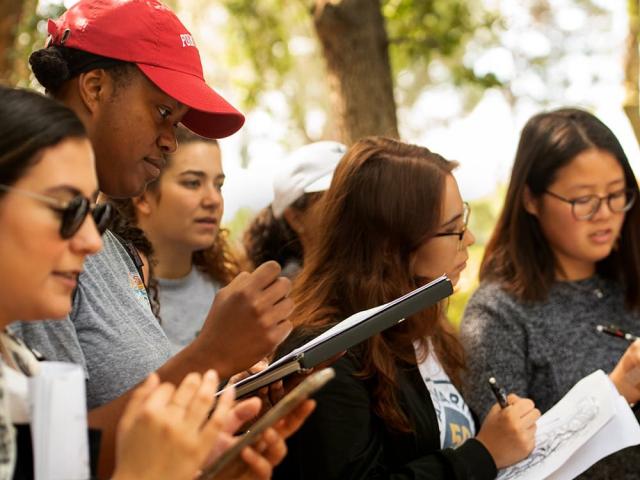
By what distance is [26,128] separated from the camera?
160 centimetres

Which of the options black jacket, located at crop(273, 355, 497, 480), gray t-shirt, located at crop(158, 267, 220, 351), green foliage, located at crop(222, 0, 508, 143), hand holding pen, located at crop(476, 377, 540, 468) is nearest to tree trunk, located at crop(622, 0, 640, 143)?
green foliage, located at crop(222, 0, 508, 143)

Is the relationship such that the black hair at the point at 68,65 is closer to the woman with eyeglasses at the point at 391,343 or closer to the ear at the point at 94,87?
the ear at the point at 94,87

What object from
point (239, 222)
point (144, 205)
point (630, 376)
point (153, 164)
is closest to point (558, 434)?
point (630, 376)

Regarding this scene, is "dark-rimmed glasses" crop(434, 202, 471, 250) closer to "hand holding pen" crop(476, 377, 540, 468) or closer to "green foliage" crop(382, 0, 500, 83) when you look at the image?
"hand holding pen" crop(476, 377, 540, 468)

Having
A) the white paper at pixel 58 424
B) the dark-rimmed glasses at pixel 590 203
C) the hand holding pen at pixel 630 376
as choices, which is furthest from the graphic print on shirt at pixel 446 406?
the white paper at pixel 58 424

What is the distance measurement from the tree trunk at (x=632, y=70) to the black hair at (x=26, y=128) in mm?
4417

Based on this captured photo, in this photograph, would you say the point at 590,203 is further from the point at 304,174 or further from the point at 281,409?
the point at 281,409

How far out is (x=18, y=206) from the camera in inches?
60.5

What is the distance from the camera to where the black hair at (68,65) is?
2.23 meters

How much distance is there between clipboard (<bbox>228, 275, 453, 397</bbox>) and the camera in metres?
1.88

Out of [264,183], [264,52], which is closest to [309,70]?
[264,52]

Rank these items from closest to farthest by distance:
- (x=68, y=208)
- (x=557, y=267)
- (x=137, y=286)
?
1. (x=68, y=208)
2. (x=137, y=286)
3. (x=557, y=267)

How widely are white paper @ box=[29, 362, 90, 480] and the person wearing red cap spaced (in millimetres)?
427

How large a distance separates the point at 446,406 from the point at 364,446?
44 cm
